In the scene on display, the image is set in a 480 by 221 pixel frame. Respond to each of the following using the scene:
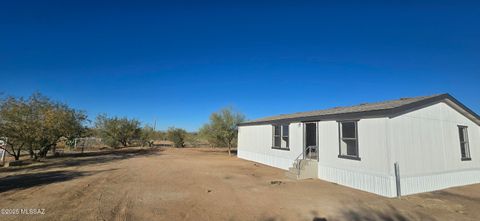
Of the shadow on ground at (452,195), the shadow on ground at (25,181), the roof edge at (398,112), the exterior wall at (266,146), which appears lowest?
the shadow on ground at (25,181)

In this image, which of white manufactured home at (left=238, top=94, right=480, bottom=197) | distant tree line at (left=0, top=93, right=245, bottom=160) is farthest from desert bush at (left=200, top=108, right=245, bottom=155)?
white manufactured home at (left=238, top=94, right=480, bottom=197)

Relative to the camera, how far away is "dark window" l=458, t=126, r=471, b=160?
1100cm

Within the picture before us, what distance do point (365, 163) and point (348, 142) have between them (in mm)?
2373

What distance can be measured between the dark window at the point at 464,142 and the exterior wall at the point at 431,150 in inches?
9.9

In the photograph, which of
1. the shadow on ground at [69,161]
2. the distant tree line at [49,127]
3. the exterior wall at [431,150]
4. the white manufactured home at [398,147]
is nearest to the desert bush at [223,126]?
the distant tree line at [49,127]

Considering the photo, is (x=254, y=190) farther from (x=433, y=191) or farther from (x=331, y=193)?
(x=433, y=191)

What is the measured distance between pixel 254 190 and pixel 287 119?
260 inches

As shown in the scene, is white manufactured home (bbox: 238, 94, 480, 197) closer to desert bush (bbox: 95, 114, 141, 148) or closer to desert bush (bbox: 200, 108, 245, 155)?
desert bush (bbox: 200, 108, 245, 155)

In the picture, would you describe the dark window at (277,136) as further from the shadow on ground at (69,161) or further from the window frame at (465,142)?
the shadow on ground at (69,161)

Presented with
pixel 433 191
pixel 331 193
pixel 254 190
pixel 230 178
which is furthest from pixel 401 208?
pixel 230 178

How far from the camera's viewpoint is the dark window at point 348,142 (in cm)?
950

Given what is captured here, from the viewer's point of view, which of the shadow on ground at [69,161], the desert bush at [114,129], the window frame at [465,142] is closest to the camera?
the window frame at [465,142]

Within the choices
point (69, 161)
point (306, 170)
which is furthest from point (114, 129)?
point (306, 170)

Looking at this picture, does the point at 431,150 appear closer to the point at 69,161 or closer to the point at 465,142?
the point at 465,142
